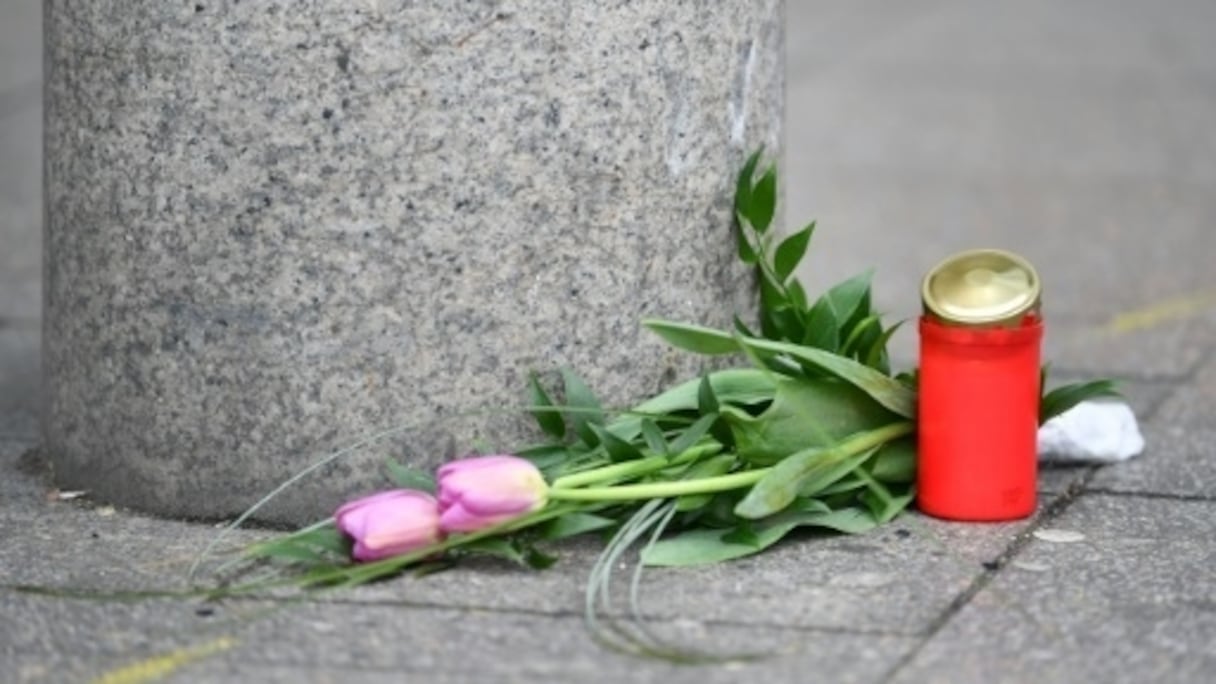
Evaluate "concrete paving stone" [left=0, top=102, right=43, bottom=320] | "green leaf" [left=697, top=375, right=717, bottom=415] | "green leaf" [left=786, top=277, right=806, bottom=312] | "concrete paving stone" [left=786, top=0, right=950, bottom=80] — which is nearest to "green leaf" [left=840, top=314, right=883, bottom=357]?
"green leaf" [left=786, top=277, right=806, bottom=312]

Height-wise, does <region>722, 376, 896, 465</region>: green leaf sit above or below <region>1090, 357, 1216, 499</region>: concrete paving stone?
above

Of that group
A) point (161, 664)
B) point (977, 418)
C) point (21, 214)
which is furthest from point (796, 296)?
point (21, 214)

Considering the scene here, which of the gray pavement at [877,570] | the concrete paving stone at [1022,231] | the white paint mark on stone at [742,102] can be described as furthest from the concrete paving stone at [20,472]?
the concrete paving stone at [1022,231]

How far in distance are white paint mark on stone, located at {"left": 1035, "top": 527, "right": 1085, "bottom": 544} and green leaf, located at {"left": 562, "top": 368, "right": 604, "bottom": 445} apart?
0.70 meters

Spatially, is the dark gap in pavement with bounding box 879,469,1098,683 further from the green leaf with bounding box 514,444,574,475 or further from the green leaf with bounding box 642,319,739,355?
the green leaf with bounding box 514,444,574,475

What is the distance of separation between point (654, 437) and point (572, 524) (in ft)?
0.63

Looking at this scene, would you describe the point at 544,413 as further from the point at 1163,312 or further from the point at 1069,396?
the point at 1163,312

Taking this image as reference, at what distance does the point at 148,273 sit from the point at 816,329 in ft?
3.40

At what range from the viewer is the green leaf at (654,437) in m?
3.44

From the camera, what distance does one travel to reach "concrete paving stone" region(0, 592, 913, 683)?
115 inches

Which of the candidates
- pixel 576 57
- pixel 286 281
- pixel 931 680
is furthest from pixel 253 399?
pixel 931 680

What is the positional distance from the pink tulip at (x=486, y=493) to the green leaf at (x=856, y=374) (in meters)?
0.43

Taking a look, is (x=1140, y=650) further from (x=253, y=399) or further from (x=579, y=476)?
(x=253, y=399)

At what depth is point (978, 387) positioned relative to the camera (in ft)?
11.5
